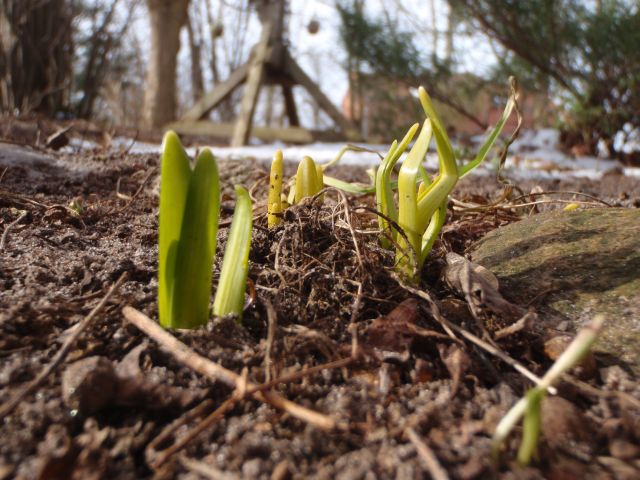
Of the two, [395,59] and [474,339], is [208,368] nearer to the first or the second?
[474,339]

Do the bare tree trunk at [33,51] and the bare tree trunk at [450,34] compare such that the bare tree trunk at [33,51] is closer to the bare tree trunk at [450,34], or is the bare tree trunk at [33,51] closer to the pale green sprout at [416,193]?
the bare tree trunk at [450,34]

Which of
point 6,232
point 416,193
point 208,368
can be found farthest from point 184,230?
point 6,232

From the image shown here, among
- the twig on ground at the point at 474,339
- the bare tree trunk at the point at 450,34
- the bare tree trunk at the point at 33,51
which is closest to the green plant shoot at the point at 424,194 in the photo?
the twig on ground at the point at 474,339

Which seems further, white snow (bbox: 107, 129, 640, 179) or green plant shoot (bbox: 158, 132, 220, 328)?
white snow (bbox: 107, 129, 640, 179)

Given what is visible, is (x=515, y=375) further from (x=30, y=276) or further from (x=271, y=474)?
(x=30, y=276)

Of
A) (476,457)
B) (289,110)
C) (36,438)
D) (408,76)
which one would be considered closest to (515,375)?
(476,457)

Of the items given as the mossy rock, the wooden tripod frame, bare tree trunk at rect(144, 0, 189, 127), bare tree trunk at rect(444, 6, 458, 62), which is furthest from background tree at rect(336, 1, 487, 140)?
the mossy rock

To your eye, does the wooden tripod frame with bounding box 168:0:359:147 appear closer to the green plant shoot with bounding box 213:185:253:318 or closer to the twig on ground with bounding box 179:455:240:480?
the green plant shoot with bounding box 213:185:253:318
